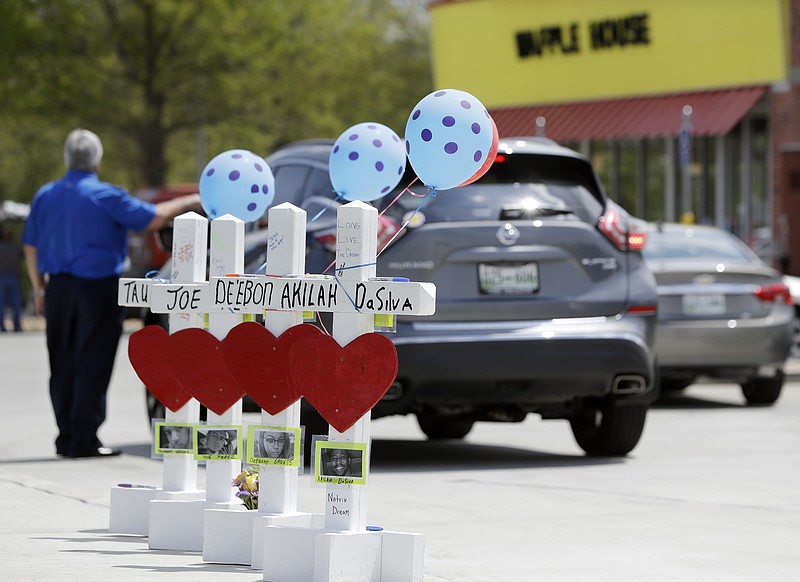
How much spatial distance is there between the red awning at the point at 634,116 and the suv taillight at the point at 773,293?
14.8 m

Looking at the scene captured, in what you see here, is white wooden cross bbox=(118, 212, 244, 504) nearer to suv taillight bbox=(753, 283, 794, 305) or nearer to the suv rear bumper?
the suv rear bumper

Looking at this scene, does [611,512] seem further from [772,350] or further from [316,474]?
[772,350]

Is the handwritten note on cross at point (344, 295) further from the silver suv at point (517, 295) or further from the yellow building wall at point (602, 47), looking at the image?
the yellow building wall at point (602, 47)

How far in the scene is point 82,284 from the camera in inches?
396

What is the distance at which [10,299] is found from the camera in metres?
28.6

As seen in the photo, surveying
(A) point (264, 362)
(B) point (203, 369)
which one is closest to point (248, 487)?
(B) point (203, 369)

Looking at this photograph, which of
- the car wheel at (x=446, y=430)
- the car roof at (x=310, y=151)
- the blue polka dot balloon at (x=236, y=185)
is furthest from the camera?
the car wheel at (x=446, y=430)

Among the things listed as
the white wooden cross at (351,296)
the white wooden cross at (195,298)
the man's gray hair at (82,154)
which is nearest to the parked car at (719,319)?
the man's gray hair at (82,154)

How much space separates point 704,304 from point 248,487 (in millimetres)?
8142

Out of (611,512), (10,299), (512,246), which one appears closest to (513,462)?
(512,246)

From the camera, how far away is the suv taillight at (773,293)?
46.2 ft

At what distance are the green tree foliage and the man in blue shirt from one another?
3135 cm

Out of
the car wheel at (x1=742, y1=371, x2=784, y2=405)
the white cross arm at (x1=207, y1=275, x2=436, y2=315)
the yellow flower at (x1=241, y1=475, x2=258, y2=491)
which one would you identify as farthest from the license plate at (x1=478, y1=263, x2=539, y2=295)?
the car wheel at (x1=742, y1=371, x2=784, y2=405)

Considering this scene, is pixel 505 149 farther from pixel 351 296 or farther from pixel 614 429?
pixel 351 296
